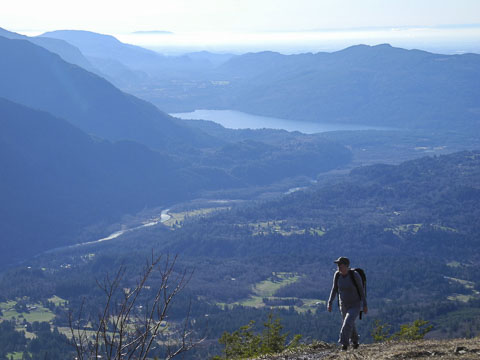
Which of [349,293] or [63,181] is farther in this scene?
[63,181]

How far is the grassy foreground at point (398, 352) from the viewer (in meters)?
20.1

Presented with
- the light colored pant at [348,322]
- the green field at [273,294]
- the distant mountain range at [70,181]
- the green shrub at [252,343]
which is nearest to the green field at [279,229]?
the green field at [273,294]

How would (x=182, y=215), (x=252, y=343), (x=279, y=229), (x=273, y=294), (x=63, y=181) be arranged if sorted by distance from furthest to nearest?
(x=63, y=181), (x=182, y=215), (x=279, y=229), (x=273, y=294), (x=252, y=343)

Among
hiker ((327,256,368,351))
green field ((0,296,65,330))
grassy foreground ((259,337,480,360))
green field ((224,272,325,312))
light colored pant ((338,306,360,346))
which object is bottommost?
green field ((224,272,325,312))

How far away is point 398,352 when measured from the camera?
67.7 feet

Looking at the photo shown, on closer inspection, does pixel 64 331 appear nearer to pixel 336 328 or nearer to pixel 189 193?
pixel 336 328

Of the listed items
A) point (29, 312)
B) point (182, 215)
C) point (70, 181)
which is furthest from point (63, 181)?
point (29, 312)

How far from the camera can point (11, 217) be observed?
146875 millimetres

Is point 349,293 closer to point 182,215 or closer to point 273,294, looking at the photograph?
point 273,294

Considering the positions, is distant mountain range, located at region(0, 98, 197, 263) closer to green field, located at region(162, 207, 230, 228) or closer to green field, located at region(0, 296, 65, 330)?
green field, located at region(162, 207, 230, 228)

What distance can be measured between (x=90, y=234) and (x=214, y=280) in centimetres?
4700

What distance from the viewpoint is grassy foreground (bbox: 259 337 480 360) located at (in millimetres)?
20141

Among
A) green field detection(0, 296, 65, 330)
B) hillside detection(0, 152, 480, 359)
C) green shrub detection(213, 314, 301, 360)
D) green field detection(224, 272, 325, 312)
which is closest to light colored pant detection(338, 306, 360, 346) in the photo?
green shrub detection(213, 314, 301, 360)

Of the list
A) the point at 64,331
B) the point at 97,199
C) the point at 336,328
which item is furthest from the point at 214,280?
the point at 97,199
